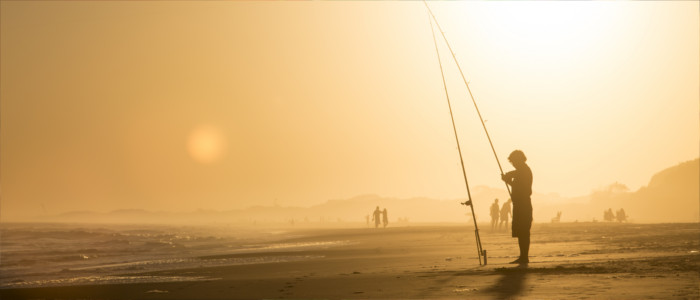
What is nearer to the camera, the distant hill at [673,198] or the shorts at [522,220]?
the shorts at [522,220]

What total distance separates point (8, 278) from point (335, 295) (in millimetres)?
12004

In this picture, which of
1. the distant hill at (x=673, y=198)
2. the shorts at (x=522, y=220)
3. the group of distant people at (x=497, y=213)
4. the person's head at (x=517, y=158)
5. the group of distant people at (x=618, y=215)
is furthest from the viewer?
the distant hill at (x=673, y=198)

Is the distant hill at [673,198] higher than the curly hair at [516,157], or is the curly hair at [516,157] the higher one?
the distant hill at [673,198]

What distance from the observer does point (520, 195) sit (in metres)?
13.1

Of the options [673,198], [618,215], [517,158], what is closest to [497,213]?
[618,215]

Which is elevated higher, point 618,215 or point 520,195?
point 618,215

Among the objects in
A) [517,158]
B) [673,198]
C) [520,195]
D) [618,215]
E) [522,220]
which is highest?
[673,198]

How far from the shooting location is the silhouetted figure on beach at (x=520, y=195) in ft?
42.7

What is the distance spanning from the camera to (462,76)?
52.4ft

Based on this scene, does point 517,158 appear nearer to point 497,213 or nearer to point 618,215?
point 497,213

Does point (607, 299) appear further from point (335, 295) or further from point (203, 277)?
point (203, 277)

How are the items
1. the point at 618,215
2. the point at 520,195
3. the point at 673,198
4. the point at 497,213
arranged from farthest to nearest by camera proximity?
the point at 673,198 < the point at 618,215 < the point at 497,213 < the point at 520,195

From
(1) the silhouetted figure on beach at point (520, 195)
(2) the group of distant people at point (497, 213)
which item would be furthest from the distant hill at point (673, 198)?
(1) the silhouetted figure on beach at point (520, 195)

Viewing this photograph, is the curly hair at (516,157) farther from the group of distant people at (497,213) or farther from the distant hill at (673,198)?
the distant hill at (673,198)
